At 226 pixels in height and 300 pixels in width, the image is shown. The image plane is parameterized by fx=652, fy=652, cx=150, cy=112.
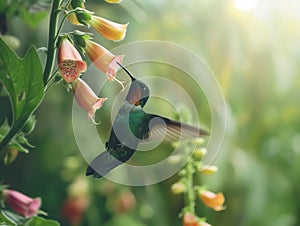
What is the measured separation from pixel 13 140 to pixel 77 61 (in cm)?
9

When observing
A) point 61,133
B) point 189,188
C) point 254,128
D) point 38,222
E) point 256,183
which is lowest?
point 38,222

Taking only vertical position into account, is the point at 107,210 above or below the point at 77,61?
above

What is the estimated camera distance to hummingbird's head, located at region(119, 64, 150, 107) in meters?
0.39

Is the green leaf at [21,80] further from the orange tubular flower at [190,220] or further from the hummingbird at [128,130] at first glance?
the orange tubular flower at [190,220]

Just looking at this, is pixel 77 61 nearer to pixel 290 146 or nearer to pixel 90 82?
pixel 90 82

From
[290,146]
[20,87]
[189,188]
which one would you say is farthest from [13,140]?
[290,146]

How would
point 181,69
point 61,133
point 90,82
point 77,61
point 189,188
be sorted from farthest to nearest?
point 61,133 → point 181,69 → point 90,82 → point 189,188 → point 77,61

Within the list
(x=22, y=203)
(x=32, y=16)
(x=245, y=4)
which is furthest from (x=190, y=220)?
(x=245, y=4)

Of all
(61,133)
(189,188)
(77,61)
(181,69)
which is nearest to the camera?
(77,61)

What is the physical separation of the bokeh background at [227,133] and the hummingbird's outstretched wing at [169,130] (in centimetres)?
45

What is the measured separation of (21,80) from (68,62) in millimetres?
42

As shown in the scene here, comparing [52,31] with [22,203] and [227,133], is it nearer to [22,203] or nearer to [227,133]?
[22,203]

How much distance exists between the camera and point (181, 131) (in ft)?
1.49

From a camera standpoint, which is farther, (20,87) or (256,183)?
(256,183)
